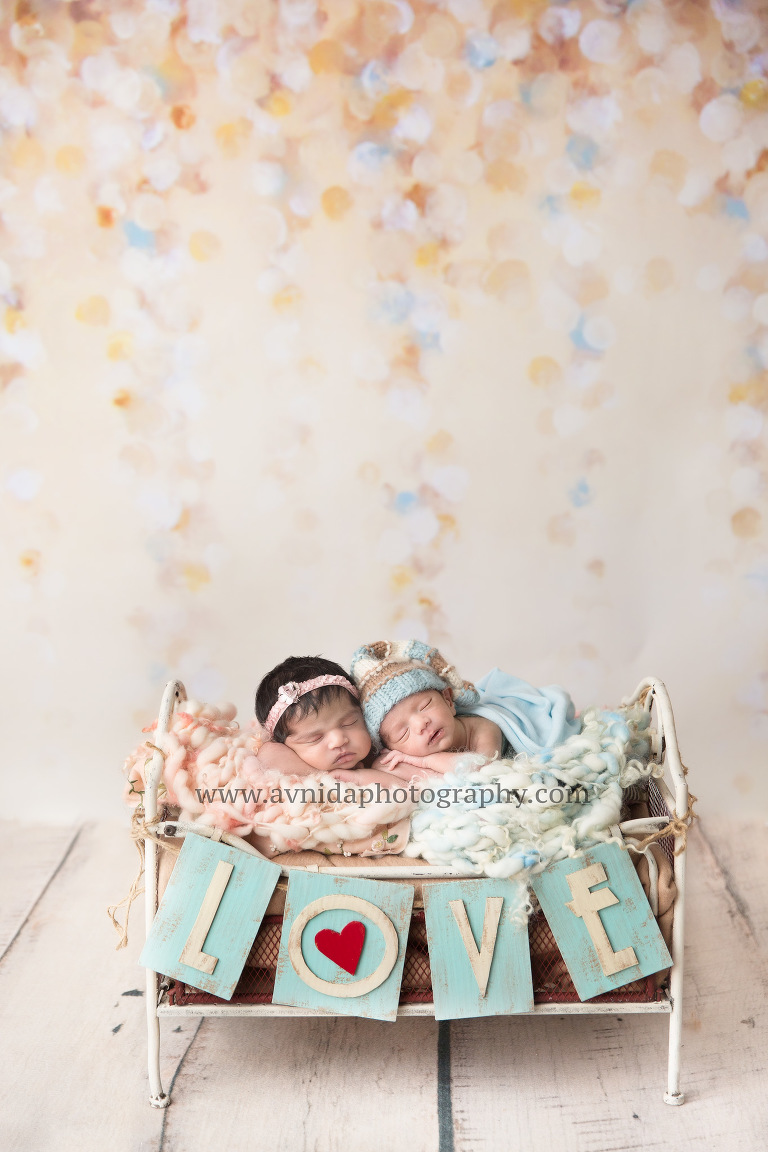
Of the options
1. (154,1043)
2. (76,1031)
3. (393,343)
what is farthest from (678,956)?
(393,343)

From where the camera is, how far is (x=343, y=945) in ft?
5.47

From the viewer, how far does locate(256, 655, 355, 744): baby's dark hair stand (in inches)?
76.6

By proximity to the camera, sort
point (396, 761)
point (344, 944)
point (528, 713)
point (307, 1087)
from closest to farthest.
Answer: point (344, 944)
point (307, 1087)
point (396, 761)
point (528, 713)

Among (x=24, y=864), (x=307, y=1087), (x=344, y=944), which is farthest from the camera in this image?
(x=24, y=864)

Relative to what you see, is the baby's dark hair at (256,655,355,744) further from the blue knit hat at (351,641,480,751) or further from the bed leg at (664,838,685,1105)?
the bed leg at (664,838,685,1105)

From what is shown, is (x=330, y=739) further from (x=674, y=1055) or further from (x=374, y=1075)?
(x=674, y=1055)

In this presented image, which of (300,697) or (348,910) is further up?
(300,697)

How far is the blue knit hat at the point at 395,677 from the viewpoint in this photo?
1977 mm

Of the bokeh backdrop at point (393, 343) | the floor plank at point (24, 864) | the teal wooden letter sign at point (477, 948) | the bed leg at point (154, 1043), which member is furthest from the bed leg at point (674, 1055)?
the floor plank at point (24, 864)

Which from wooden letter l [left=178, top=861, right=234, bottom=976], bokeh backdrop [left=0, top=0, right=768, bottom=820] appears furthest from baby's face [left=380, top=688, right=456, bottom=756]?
bokeh backdrop [left=0, top=0, right=768, bottom=820]

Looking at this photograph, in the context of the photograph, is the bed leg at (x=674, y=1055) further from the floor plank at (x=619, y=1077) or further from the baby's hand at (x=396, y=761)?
the baby's hand at (x=396, y=761)

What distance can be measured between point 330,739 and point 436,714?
8.2 inches

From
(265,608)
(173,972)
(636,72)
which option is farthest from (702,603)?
(173,972)

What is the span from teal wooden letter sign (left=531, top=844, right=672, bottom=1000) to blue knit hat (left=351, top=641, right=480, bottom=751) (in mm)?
450
